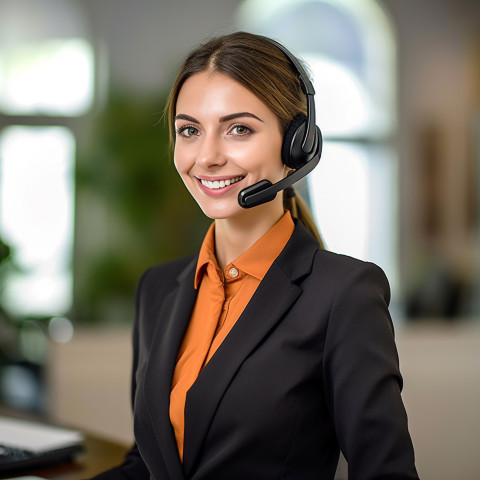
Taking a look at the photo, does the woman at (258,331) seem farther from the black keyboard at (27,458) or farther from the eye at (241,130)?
the black keyboard at (27,458)

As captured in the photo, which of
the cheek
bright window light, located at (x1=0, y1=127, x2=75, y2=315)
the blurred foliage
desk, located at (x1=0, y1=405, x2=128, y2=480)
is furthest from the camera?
bright window light, located at (x1=0, y1=127, x2=75, y2=315)

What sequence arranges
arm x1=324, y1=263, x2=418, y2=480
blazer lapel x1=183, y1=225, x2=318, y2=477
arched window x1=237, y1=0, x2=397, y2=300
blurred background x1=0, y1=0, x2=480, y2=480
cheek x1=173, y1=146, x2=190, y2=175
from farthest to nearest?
1. arched window x1=237, y1=0, x2=397, y2=300
2. blurred background x1=0, y1=0, x2=480, y2=480
3. cheek x1=173, y1=146, x2=190, y2=175
4. blazer lapel x1=183, y1=225, x2=318, y2=477
5. arm x1=324, y1=263, x2=418, y2=480

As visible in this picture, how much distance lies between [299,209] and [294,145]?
24 cm

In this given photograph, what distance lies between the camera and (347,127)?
727 centimetres

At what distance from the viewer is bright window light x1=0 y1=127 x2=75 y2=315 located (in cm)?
648

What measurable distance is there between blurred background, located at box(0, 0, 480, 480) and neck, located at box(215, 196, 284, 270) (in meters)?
3.49

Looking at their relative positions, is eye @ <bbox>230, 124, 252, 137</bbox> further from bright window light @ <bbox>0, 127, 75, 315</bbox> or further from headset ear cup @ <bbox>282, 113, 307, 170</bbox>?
bright window light @ <bbox>0, 127, 75, 315</bbox>

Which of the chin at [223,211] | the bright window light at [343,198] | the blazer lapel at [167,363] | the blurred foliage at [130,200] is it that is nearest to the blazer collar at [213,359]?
the blazer lapel at [167,363]

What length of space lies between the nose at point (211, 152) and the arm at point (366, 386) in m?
0.28

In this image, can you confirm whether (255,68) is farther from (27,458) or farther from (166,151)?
(166,151)

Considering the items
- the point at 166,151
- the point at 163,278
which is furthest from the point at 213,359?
the point at 166,151

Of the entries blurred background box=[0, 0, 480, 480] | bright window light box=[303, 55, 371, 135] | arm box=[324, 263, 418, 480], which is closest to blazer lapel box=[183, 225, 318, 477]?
arm box=[324, 263, 418, 480]

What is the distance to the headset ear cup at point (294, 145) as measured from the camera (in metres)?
1.21

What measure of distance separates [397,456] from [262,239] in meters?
0.43
